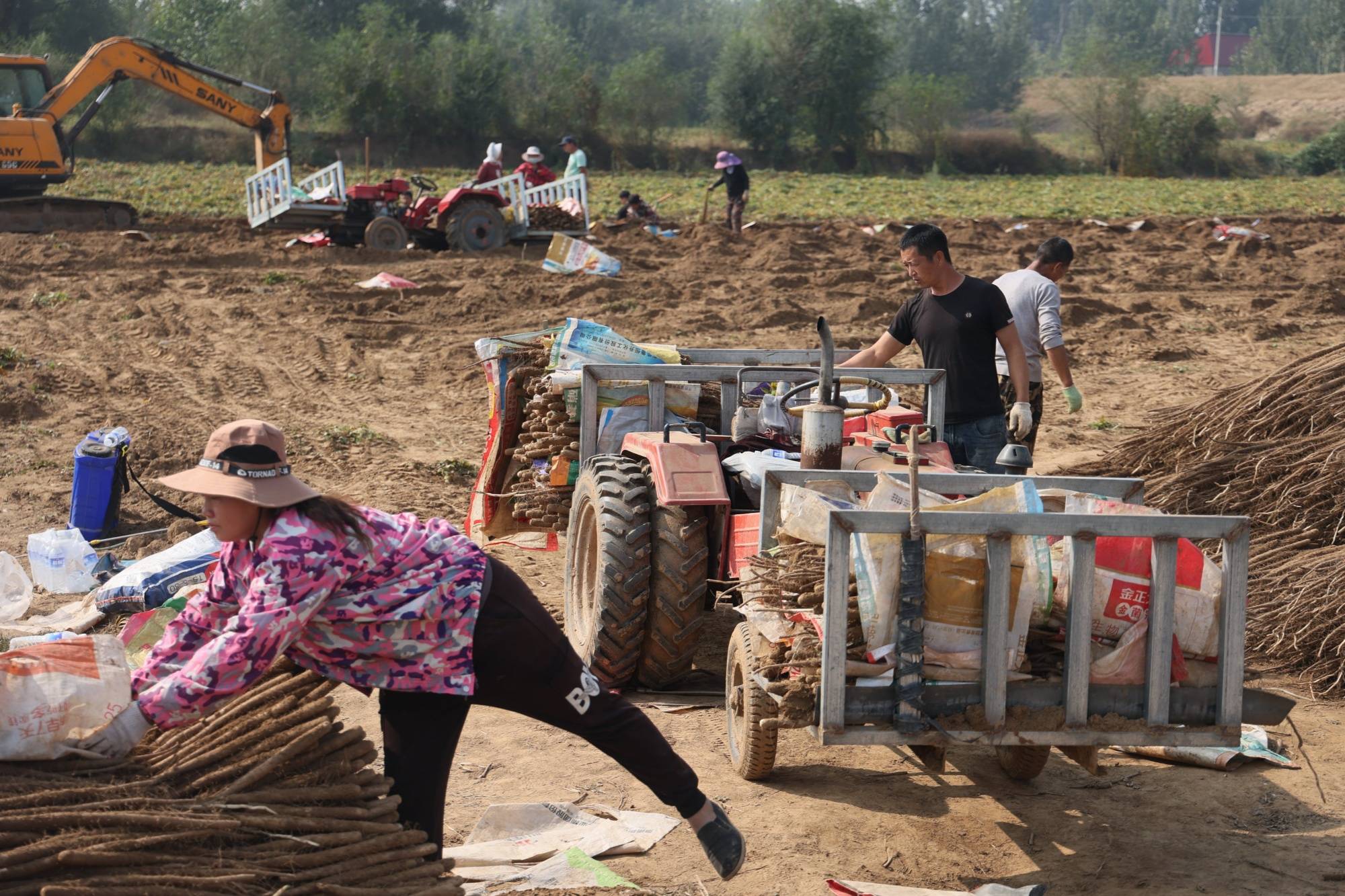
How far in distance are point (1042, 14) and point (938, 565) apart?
476 feet

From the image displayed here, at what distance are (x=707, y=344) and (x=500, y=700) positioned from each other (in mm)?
10029

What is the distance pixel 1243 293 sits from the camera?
1672 cm

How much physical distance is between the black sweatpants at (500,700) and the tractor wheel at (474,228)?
1492cm

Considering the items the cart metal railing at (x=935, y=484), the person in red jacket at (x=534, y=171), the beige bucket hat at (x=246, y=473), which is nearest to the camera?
the beige bucket hat at (x=246, y=473)

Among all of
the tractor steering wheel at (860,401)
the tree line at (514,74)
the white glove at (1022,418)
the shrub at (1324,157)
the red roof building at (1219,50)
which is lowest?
the white glove at (1022,418)

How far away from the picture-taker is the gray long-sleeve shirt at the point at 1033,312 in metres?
7.36

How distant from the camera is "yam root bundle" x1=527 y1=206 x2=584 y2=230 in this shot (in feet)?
61.7

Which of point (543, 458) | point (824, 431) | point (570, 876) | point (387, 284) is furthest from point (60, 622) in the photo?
point (387, 284)

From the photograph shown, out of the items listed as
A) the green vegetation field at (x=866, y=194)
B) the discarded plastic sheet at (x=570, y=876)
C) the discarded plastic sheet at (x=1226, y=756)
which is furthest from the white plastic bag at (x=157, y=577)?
the green vegetation field at (x=866, y=194)

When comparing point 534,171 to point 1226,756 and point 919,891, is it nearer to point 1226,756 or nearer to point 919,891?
point 1226,756

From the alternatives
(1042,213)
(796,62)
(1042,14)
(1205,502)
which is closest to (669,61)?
(796,62)

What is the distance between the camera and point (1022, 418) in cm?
618

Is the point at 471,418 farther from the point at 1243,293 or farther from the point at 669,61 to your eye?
the point at 669,61

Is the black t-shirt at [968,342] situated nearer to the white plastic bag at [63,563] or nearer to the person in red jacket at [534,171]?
the white plastic bag at [63,563]
